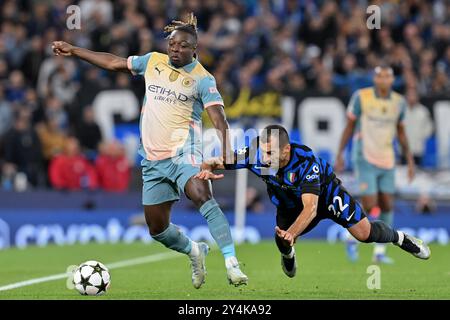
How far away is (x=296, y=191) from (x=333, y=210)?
1.69 ft

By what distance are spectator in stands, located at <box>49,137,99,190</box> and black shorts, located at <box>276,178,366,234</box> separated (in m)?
10.1

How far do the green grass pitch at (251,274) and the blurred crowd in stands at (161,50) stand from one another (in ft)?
8.13

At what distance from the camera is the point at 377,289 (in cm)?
1160

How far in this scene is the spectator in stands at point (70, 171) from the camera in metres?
21.7

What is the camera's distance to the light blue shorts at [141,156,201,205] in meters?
11.5

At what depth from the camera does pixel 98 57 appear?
39.1 ft

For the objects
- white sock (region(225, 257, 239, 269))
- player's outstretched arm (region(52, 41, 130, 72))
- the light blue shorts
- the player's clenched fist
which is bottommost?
white sock (region(225, 257, 239, 269))

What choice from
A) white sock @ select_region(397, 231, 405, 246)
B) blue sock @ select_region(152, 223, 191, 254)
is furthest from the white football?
white sock @ select_region(397, 231, 405, 246)

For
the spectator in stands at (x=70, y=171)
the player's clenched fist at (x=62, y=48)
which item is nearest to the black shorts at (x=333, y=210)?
the player's clenched fist at (x=62, y=48)

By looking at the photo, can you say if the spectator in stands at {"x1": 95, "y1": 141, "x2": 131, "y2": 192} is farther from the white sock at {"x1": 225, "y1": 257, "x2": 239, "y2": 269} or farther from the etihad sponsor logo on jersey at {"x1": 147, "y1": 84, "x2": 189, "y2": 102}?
the white sock at {"x1": 225, "y1": 257, "x2": 239, "y2": 269}

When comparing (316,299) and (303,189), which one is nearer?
(316,299)
